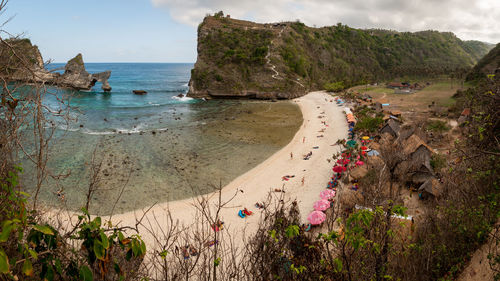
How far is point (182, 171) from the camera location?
21.0 m

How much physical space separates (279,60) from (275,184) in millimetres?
52974

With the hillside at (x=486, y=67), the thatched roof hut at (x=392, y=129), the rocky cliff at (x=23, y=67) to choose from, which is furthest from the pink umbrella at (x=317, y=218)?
the hillside at (x=486, y=67)

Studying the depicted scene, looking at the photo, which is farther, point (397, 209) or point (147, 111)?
point (147, 111)

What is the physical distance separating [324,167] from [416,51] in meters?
126

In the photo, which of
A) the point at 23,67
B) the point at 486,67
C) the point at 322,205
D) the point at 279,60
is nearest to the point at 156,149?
the point at 322,205

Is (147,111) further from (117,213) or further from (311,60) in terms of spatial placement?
(311,60)

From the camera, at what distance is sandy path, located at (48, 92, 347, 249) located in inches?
575

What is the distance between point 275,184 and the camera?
1891cm

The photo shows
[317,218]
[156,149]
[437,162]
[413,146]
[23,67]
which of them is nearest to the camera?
[23,67]

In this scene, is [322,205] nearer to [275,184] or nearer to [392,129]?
[275,184]

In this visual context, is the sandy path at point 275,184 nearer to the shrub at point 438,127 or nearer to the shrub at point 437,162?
the shrub at point 437,162

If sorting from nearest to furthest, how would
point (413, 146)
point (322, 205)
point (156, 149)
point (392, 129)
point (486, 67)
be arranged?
point (322, 205)
point (413, 146)
point (392, 129)
point (156, 149)
point (486, 67)

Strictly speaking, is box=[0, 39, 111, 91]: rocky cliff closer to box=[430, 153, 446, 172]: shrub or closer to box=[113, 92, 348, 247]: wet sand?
box=[113, 92, 348, 247]: wet sand

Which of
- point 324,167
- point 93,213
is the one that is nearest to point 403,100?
point 324,167
